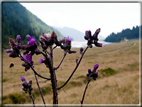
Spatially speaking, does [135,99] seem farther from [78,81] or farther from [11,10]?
[11,10]

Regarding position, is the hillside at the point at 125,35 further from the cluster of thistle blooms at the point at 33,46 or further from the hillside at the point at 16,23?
the cluster of thistle blooms at the point at 33,46

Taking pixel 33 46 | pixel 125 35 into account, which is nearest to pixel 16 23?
pixel 125 35

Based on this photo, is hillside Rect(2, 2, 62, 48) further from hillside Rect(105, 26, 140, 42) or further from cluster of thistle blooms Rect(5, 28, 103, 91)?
cluster of thistle blooms Rect(5, 28, 103, 91)

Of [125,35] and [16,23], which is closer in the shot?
[125,35]

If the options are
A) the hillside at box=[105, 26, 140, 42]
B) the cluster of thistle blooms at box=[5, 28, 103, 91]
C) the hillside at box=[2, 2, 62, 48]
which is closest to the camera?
the cluster of thistle blooms at box=[5, 28, 103, 91]

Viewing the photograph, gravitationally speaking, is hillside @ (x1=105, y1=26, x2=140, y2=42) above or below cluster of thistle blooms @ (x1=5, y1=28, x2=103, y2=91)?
above

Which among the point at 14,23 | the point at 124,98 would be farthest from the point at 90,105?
the point at 14,23

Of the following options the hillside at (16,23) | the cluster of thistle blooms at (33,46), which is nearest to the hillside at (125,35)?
the hillside at (16,23)

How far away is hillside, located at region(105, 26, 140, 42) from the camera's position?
121 m

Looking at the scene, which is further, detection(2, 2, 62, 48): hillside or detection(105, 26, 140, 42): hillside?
detection(2, 2, 62, 48): hillside

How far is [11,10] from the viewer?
167 metres

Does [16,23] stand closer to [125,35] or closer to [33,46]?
[125,35]


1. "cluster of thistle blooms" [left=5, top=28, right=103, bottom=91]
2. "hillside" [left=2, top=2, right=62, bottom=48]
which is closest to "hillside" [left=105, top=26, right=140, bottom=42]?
"hillside" [left=2, top=2, right=62, bottom=48]

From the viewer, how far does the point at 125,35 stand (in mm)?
126875
